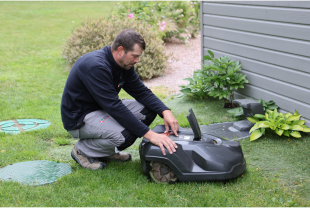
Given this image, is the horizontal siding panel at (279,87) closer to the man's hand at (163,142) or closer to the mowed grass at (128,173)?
the mowed grass at (128,173)

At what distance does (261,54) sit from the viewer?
14.4 feet

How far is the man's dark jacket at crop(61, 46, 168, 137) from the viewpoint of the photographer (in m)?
2.69

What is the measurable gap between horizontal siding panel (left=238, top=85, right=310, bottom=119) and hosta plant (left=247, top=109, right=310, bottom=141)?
0.12m

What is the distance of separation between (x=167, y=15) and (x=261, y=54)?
6.04 metres

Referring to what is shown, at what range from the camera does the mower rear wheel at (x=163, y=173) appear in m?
2.66

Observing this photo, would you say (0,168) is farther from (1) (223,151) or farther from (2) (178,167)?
(1) (223,151)

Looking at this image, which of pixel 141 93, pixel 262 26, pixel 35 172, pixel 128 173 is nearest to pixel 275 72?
pixel 262 26

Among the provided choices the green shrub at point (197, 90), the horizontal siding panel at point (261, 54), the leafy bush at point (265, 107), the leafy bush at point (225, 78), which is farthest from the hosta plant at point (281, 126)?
the green shrub at point (197, 90)

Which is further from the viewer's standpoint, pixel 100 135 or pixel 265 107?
pixel 265 107

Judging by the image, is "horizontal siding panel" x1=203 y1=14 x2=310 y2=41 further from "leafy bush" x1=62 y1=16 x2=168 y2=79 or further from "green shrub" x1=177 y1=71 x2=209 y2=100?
"leafy bush" x1=62 y1=16 x2=168 y2=79

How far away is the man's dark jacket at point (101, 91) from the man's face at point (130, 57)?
0.08 meters

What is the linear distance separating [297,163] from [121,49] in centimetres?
198

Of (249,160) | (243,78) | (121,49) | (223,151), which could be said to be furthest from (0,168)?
(243,78)

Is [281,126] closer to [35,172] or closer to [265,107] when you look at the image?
[265,107]
